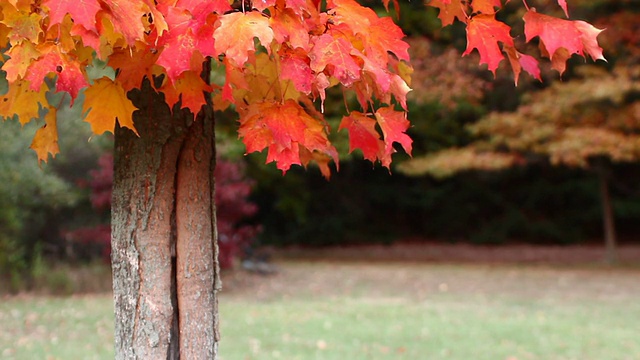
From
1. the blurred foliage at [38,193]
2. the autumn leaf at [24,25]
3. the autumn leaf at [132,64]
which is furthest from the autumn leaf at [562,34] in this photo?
the blurred foliage at [38,193]

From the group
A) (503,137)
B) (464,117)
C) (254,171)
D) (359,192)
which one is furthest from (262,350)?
(359,192)

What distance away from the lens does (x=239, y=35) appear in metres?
1.97

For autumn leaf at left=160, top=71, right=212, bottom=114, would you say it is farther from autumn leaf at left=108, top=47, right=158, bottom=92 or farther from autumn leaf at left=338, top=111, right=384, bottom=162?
autumn leaf at left=338, top=111, right=384, bottom=162

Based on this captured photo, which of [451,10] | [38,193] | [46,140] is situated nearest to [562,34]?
A: [451,10]

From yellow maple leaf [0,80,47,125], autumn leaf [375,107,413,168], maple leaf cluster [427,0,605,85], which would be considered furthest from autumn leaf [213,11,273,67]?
yellow maple leaf [0,80,47,125]

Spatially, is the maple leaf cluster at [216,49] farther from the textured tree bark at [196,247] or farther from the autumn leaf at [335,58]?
the textured tree bark at [196,247]

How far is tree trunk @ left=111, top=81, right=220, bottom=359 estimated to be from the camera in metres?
2.75

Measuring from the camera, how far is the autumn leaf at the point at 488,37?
239 cm

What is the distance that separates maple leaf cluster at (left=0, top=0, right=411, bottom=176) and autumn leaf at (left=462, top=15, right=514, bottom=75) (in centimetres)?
25

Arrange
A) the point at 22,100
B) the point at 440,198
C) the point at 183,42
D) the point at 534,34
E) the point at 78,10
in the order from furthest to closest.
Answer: the point at 440,198 < the point at 22,100 < the point at 534,34 < the point at 183,42 < the point at 78,10

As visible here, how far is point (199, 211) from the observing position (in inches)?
112

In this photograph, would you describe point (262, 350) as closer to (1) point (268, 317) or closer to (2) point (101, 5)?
(1) point (268, 317)

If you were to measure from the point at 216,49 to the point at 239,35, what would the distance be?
73 millimetres

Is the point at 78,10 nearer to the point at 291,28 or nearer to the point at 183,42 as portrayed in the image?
the point at 183,42
